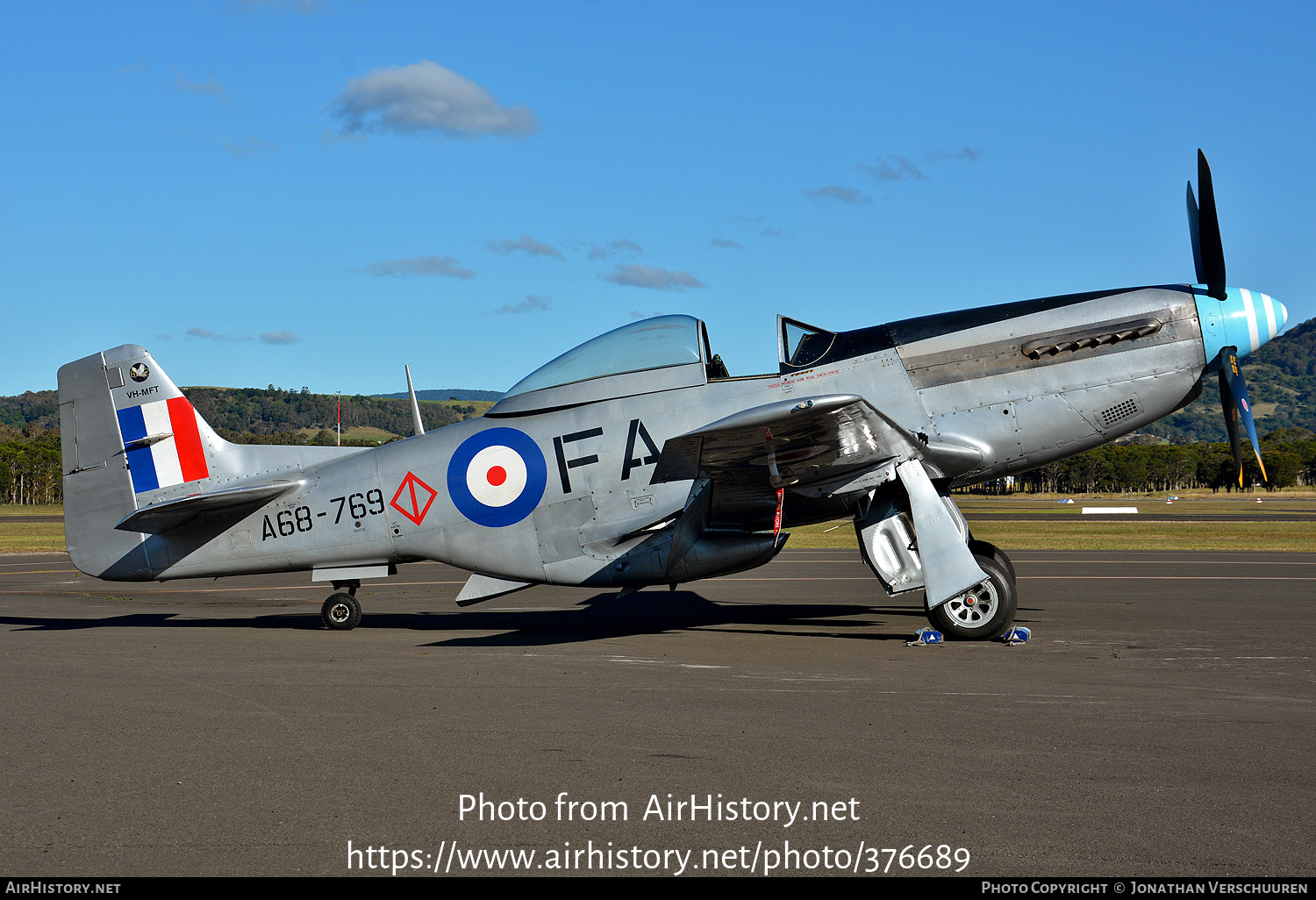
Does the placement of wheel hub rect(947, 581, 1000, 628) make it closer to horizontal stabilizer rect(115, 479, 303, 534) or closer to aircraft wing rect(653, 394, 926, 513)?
aircraft wing rect(653, 394, 926, 513)

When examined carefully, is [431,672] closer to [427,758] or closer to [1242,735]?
[427,758]

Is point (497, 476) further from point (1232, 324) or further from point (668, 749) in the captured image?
point (1232, 324)

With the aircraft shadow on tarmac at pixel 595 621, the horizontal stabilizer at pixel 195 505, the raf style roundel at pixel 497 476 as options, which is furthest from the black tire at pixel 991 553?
the horizontal stabilizer at pixel 195 505

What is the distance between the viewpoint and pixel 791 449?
9.52 m

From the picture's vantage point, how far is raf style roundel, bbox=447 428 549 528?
11266mm

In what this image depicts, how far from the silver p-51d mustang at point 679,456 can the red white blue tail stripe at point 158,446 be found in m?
0.03

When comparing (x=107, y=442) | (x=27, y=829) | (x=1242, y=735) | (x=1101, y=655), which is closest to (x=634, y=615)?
(x=1101, y=655)

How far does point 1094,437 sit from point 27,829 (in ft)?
32.7

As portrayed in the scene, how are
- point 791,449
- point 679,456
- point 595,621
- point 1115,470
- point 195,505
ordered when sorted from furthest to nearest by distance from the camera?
point 1115,470 → point 595,621 → point 195,505 → point 791,449 → point 679,456

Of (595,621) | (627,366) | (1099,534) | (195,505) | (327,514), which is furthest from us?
Result: (1099,534)

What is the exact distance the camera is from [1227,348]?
398 inches

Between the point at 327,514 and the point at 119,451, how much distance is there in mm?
3055

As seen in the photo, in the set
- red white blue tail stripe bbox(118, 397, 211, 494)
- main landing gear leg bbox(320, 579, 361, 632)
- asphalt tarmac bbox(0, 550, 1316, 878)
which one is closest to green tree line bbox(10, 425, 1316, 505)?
red white blue tail stripe bbox(118, 397, 211, 494)

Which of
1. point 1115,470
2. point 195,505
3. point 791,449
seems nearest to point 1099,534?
point 791,449
